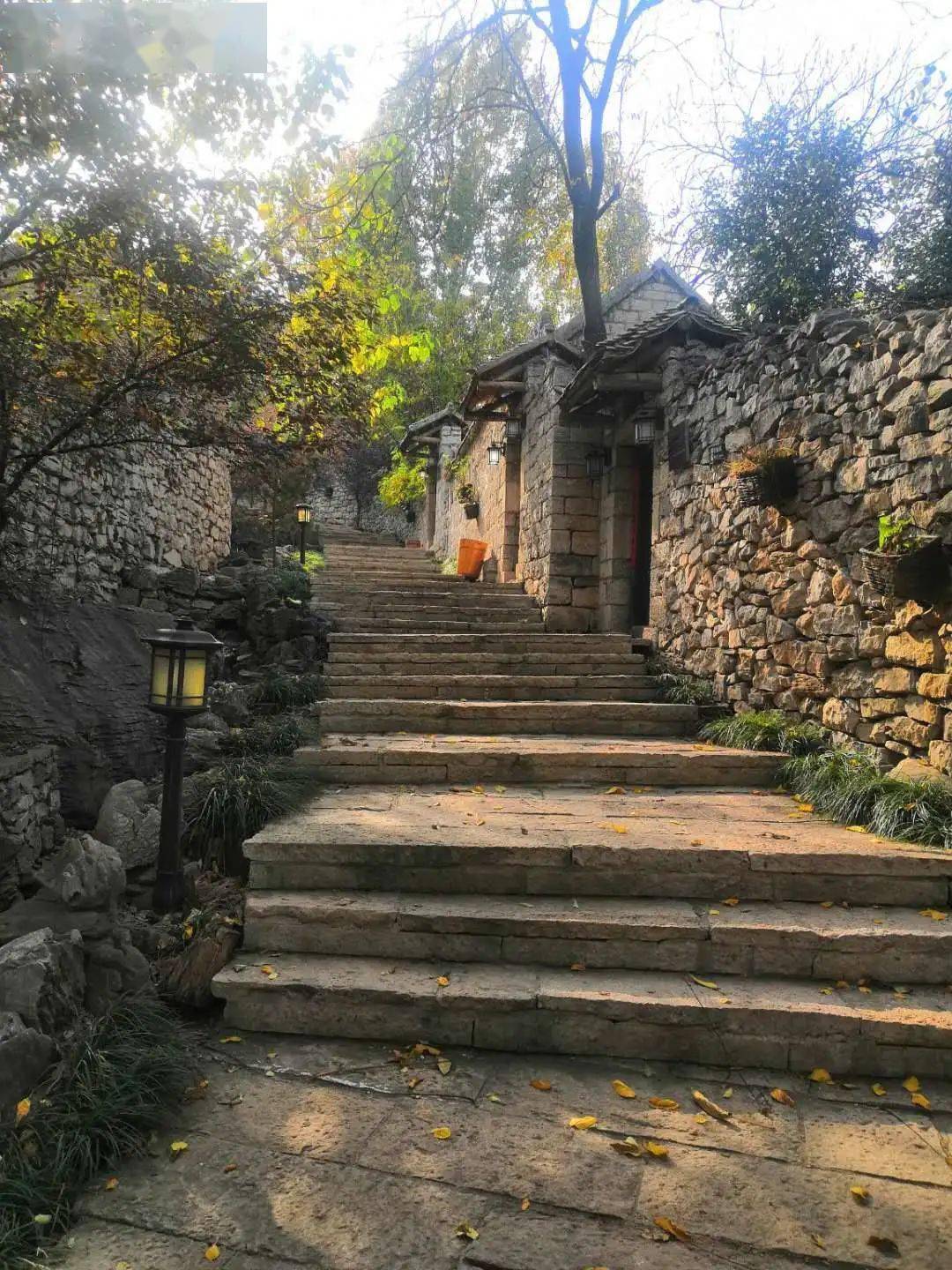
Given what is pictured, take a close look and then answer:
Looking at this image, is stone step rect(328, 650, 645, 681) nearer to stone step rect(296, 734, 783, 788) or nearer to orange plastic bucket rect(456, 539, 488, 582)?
stone step rect(296, 734, 783, 788)

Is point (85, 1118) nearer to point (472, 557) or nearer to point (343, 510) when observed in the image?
point (472, 557)

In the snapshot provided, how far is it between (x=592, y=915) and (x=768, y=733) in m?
2.66

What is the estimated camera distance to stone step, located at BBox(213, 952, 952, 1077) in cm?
262

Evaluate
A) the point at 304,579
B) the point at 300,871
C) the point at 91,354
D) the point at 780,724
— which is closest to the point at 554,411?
the point at 304,579

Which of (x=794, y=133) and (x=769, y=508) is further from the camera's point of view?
(x=794, y=133)

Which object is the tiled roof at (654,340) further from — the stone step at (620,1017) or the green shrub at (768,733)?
the stone step at (620,1017)

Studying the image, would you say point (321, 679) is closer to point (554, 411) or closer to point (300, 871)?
point (300, 871)

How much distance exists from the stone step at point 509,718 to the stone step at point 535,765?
0.71 metres

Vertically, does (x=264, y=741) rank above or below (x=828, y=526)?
below

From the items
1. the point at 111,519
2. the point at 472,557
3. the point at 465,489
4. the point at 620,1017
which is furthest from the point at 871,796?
the point at 465,489

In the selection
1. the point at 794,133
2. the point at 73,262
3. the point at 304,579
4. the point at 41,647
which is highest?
the point at 794,133

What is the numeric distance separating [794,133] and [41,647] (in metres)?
8.91

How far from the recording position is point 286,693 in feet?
20.4

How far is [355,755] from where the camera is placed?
4.93 metres
